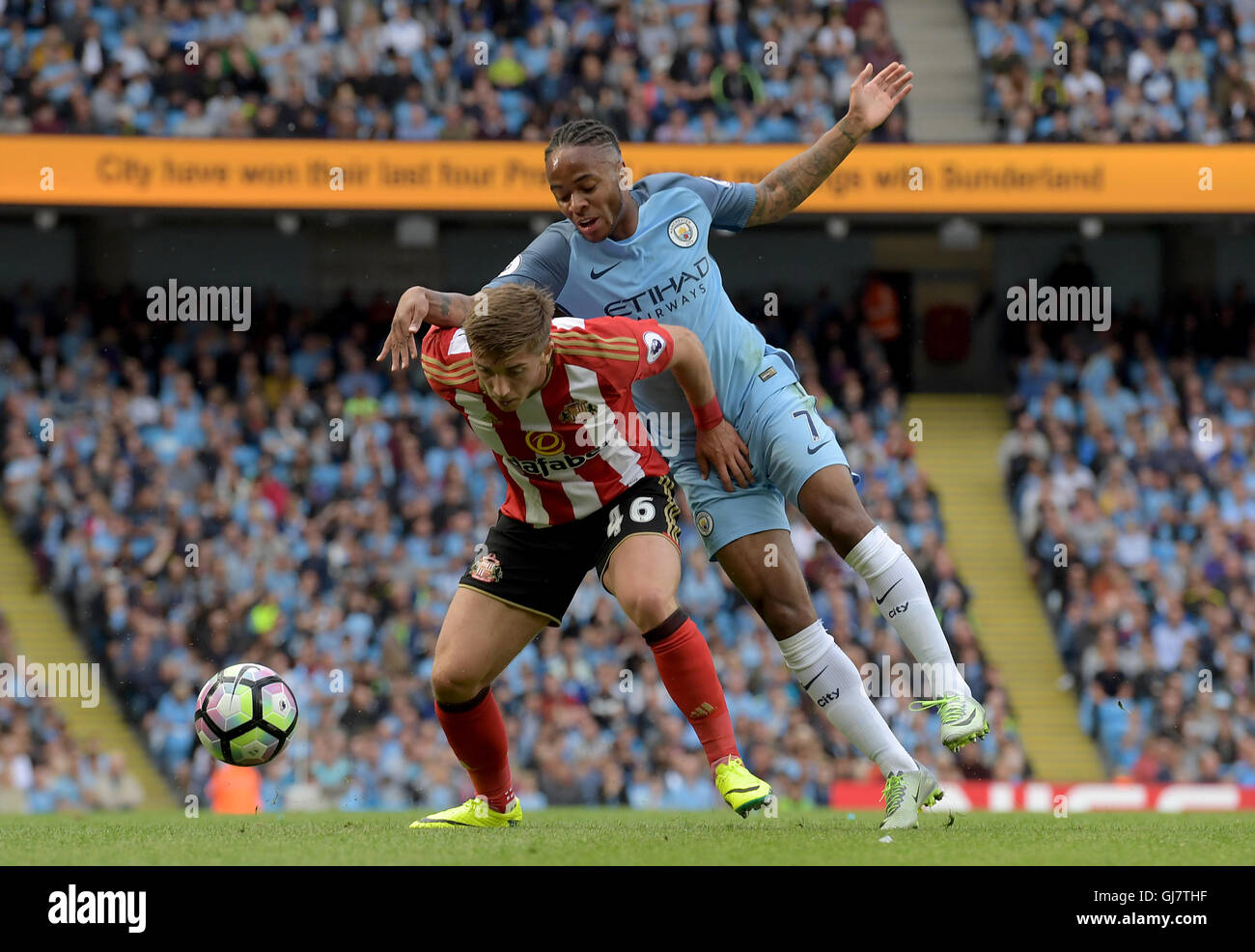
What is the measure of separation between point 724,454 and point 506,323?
3.75ft

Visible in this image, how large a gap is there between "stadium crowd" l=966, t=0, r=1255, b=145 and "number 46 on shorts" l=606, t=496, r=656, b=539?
1240 centimetres

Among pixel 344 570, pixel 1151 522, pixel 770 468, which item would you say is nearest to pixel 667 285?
pixel 770 468

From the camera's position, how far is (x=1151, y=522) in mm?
15898

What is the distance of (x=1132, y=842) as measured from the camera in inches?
214

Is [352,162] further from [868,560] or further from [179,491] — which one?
[868,560]

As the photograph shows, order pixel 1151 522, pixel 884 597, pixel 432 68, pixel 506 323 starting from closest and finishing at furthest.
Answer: pixel 506 323, pixel 884 597, pixel 1151 522, pixel 432 68

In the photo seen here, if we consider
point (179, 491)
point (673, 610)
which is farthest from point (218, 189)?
point (673, 610)

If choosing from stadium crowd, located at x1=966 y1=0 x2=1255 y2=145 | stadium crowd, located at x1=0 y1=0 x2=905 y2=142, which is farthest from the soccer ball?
stadium crowd, located at x1=966 y1=0 x2=1255 y2=145

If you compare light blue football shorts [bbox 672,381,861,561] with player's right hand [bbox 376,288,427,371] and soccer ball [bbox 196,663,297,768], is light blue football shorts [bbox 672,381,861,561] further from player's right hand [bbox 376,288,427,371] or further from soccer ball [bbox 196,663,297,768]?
soccer ball [bbox 196,663,297,768]

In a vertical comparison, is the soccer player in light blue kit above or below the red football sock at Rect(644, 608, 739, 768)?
above

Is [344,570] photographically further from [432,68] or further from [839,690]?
[839,690]

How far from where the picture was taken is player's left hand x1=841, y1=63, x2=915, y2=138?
6602 mm

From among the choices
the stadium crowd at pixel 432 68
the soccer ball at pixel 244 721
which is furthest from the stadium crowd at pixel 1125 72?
the soccer ball at pixel 244 721

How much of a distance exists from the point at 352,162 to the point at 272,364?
2.34 m
